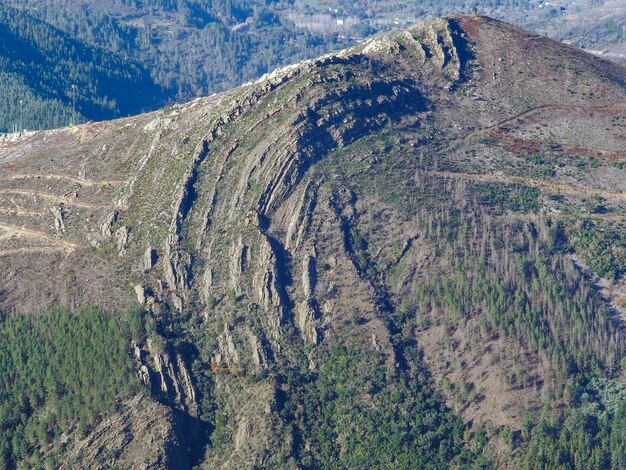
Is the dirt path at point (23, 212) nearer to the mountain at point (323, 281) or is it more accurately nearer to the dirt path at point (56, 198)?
the mountain at point (323, 281)

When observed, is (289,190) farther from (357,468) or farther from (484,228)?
(357,468)

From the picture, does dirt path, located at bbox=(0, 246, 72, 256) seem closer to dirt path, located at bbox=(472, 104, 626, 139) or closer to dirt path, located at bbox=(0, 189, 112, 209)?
dirt path, located at bbox=(0, 189, 112, 209)

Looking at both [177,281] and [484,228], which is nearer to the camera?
[177,281]

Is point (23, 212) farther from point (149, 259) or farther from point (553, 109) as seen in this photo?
point (553, 109)

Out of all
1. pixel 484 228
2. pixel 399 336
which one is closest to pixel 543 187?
pixel 484 228

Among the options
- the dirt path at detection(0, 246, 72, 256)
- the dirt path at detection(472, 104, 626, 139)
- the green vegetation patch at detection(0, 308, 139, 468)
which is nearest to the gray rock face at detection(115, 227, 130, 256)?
the dirt path at detection(0, 246, 72, 256)

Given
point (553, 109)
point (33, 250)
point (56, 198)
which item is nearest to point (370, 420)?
point (33, 250)
